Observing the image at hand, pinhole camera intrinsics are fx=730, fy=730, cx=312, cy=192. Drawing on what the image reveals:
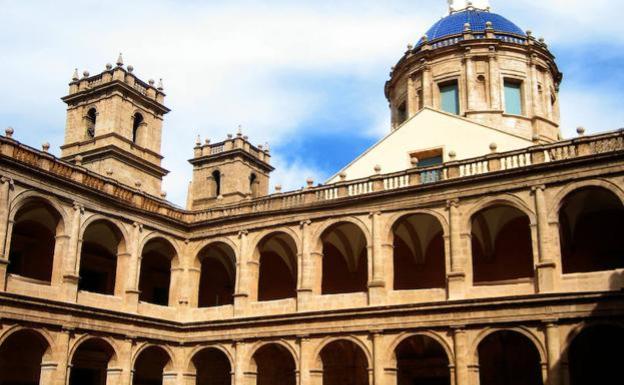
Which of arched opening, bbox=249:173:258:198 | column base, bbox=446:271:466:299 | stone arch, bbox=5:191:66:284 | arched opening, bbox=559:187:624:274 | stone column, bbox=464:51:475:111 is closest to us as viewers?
column base, bbox=446:271:466:299

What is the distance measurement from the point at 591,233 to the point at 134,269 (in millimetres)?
15306

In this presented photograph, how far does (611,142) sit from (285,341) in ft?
39.7

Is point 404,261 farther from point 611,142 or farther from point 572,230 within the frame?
point 611,142

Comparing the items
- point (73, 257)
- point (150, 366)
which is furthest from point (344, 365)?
point (73, 257)

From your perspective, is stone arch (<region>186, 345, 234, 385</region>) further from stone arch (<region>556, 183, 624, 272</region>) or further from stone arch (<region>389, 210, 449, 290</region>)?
stone arch (<region>556, 183, 624, 272</region>)

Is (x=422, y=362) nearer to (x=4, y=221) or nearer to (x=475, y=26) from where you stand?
(x=4, y=221)

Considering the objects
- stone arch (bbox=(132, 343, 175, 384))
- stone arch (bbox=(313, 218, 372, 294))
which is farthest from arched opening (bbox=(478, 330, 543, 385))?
stone arch (bbox=(132, 343, 175, 384))

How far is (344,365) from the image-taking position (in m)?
26.6

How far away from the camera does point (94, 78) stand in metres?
36.2

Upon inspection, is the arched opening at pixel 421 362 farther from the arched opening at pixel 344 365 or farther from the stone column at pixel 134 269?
the stone column at pixel 134 269

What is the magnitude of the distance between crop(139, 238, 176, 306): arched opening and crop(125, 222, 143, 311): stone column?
299 centimetres

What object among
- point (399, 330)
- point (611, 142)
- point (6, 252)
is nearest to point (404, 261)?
point (399, 330)

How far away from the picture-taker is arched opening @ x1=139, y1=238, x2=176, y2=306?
96.4 feet

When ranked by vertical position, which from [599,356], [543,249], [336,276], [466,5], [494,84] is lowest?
[599,356]
